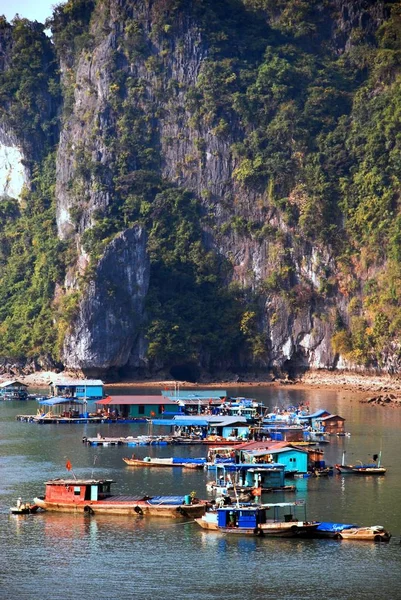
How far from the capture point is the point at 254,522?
5031 centimetres

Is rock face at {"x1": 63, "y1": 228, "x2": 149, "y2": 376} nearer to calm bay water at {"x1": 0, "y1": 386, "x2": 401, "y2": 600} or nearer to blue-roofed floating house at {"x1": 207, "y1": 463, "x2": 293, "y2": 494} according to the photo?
calm bay water at {"x1": 0, "y1": 386, "x2": 401, "y2": 600}

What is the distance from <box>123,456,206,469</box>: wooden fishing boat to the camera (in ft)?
218

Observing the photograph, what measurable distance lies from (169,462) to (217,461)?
9.38 ft

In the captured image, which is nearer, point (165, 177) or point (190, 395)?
point (190, 395)

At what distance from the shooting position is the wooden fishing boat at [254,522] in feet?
163

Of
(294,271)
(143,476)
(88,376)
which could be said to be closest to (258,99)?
(294,271)

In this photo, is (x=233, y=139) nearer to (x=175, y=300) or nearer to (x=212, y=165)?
(x=212, y=165)

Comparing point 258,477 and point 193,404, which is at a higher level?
point 193,404

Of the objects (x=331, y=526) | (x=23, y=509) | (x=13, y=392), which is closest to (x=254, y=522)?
(x=331, y=526)

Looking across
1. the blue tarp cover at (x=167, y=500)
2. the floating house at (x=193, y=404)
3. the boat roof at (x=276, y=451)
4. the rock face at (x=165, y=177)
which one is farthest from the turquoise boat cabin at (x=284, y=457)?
the rock face at (x=165, y=177)

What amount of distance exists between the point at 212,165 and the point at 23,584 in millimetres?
93750

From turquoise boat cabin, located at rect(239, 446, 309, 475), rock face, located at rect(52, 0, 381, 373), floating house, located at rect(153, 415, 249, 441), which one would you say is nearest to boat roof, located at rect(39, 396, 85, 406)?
floating house, located at rect(153, 415, 249, 441)

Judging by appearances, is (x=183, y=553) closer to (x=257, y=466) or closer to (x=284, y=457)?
(x=257, y=466)

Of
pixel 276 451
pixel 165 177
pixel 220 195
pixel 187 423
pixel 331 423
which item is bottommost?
pixel 276 451
